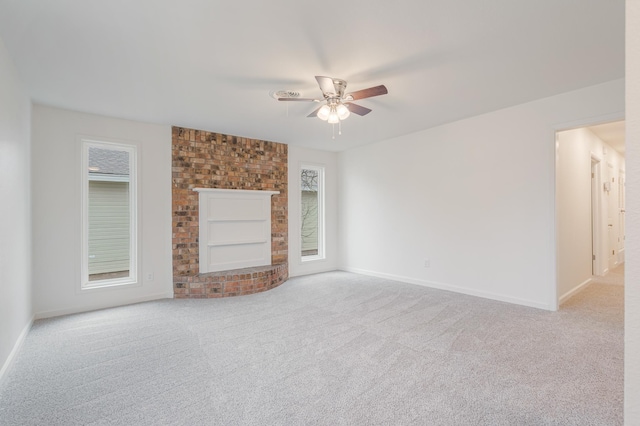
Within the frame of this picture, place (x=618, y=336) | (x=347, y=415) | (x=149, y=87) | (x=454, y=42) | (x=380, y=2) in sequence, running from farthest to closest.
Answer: (x=149, y=87) → (x=618, y=336) → (x=454, y=42) → (x=380, y=2) → (x=347, y=415)

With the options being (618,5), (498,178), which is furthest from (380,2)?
(498,178)

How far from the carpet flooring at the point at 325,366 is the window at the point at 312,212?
239 cm

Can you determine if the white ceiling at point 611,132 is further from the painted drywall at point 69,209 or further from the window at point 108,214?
the window at point 108,214

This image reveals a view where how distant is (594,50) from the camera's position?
2.57 meters

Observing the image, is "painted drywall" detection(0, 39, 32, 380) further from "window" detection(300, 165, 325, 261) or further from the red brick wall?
"window" detection(300, 165, 325, 261)

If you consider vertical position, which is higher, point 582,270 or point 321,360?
point 582,270

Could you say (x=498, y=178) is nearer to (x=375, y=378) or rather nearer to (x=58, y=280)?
(x=375, y=378)

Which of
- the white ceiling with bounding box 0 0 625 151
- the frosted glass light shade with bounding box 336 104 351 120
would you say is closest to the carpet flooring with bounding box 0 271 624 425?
the frosted glass light shade with bounding box 336 104 351 120

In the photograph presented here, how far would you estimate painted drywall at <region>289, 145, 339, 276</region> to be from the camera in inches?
233

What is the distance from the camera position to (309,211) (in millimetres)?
6375

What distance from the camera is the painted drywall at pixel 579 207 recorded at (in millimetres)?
3961

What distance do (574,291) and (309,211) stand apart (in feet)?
14.7

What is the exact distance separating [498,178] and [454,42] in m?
2.31

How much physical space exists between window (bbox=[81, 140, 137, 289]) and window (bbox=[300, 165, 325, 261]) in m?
2.96
